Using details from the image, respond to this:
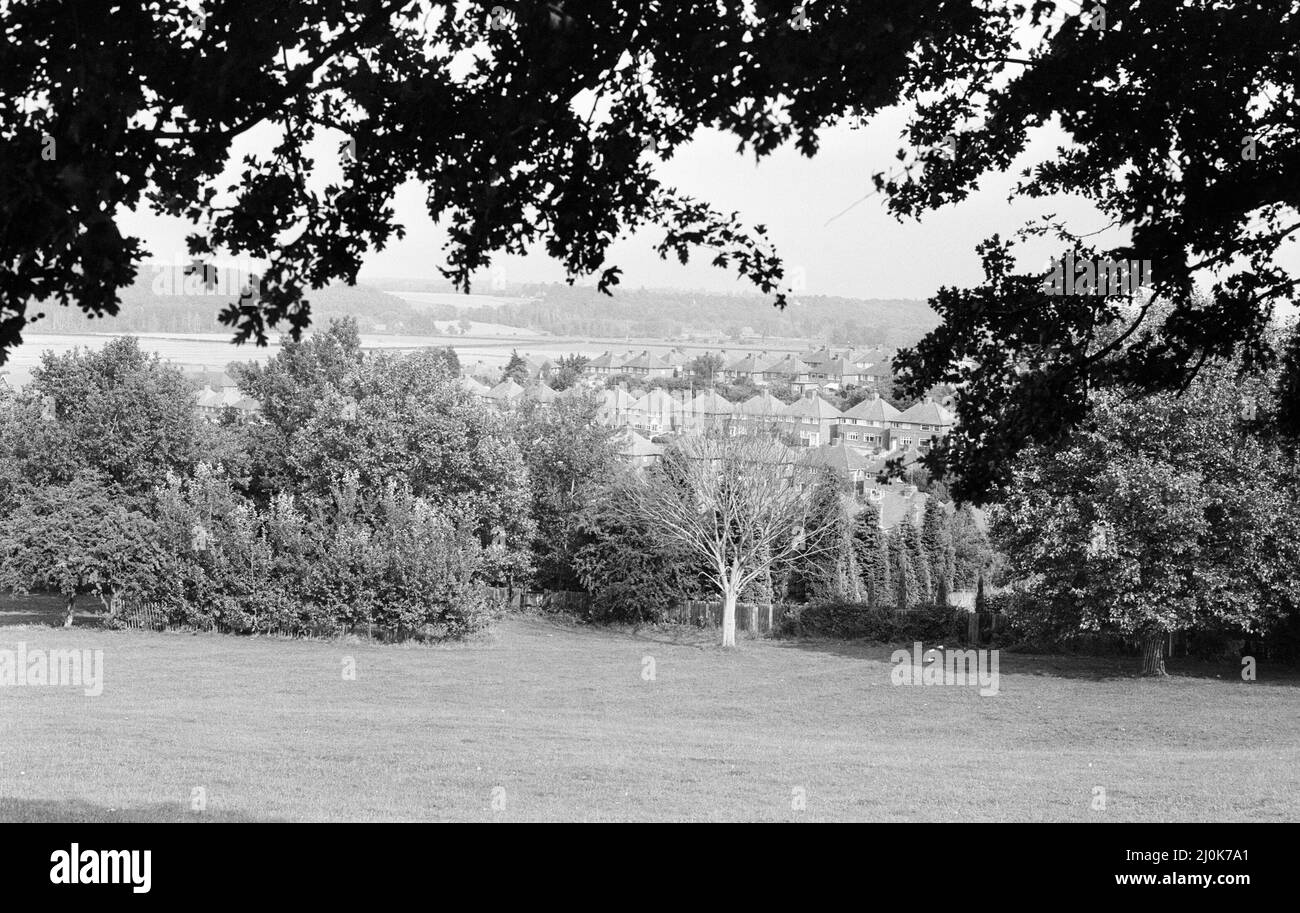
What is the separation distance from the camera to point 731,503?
43781 millimetres

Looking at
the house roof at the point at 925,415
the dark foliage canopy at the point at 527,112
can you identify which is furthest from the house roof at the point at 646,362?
the dark foliage canopy at the point at 527,112

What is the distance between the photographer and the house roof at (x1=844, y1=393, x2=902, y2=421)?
9638cm

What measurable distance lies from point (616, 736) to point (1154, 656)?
21556 mm

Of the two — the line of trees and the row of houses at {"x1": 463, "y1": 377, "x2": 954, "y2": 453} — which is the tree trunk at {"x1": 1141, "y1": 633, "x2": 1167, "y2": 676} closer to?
the row of houses at {"x1": 463, "y1": 377, "x2": 954, "y2": 453}

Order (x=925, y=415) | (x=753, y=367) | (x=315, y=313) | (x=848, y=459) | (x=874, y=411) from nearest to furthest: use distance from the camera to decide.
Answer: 1. (x=315, y=313)
2. (x=848, y=459)
3. (x=925, y=415)
4. (x=874, y=411)
5. (x=753, y=367)

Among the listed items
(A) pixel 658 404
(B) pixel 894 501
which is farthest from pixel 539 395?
(A) pixel 658 404

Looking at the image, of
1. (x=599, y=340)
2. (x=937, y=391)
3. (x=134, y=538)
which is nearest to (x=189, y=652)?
(x=134, y=538)

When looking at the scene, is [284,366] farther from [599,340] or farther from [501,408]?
[599,340]

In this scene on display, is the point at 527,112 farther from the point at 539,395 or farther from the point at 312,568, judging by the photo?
the point at 539,395

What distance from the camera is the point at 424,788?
13.9 meters

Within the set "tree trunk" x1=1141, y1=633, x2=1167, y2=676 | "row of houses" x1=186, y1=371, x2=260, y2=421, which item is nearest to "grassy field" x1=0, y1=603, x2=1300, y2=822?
"tree trunk" x1=1141, y1=633, x2=1167, y2=676

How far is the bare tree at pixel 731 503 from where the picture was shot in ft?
144

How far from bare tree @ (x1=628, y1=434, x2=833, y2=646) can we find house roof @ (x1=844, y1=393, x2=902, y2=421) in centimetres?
5074
